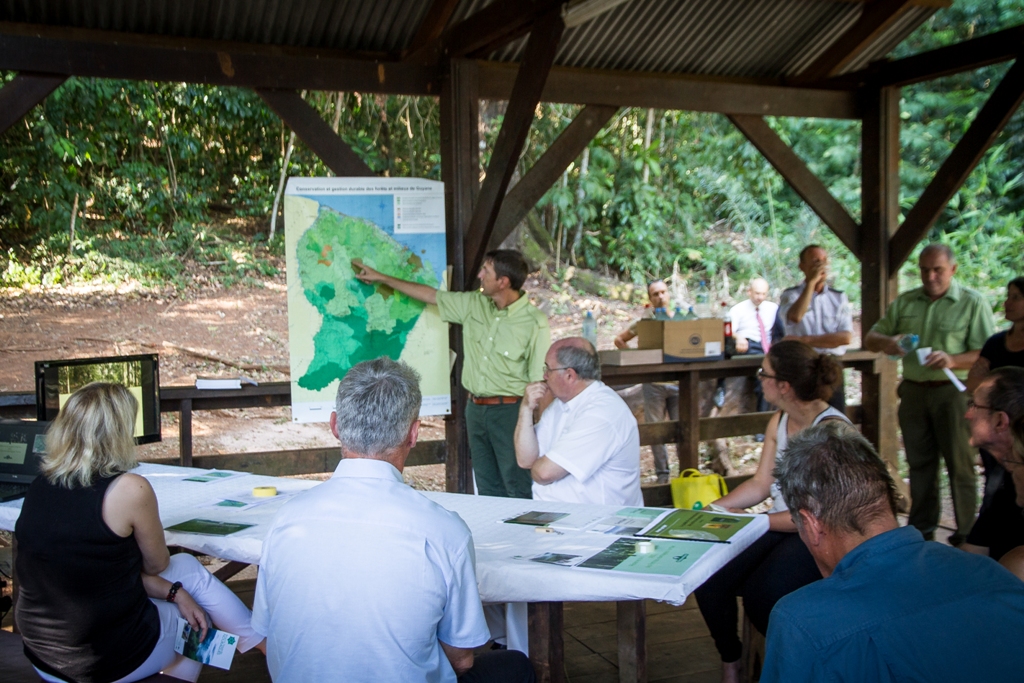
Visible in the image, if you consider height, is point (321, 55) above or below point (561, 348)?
above

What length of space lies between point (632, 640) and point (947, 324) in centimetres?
350

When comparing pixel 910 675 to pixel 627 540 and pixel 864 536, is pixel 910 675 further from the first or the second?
pixel 627 540

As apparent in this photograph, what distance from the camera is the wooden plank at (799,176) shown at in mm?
6082

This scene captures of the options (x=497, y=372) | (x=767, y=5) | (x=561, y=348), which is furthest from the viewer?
(x=767, y=5)

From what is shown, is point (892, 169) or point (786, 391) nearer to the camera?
point (786, 391)

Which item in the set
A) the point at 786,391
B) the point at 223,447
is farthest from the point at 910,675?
the point at 223,447

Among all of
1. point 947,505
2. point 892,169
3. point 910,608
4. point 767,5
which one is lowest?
point 947,505

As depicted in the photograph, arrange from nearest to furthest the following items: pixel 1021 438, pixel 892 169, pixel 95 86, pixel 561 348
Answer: pixel 1021 438
pixel 561 348
pixel 892 169
pixel 95 86

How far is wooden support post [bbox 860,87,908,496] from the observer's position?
20.8 feet

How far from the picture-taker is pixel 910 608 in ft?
4.62

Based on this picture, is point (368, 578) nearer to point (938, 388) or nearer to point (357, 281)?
point (357, 281)

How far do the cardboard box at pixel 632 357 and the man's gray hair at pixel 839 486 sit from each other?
3722 mm

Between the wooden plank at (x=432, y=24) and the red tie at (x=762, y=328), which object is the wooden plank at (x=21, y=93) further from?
the red tie at (x=762, y=328)

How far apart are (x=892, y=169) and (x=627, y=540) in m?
4.77
